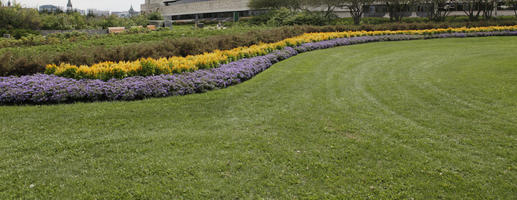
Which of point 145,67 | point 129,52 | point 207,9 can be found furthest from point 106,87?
point 207,9

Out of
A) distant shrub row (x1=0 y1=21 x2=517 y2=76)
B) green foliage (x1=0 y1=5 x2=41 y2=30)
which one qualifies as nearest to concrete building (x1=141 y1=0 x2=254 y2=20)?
green foliage (x1=0 y1=5 x2=41 y2=30)

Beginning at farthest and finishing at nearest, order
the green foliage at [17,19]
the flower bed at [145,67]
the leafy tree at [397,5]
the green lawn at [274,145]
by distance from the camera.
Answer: the leafy tree at [397,5]
the green foliage at [17,19]
the flower bed at [145,67]
the green lawn at [274,145]

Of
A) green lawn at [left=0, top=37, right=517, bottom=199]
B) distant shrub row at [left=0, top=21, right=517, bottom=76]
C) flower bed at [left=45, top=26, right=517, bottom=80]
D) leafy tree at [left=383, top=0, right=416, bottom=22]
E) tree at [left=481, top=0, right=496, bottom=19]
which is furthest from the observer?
leafy tree at [left=383, top=0, right=416, bottom=22]

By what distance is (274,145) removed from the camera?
15.0ft

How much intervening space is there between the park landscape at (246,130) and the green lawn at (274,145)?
2 cm

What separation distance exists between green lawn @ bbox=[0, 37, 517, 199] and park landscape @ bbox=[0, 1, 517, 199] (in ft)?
0.07

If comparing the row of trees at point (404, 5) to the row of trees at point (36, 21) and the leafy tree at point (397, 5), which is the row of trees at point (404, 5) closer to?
the leafy tree at point (397, 5)

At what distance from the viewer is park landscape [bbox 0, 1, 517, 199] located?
11.7ft

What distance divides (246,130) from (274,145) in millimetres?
718

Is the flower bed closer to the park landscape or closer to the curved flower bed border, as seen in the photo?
the park landscape

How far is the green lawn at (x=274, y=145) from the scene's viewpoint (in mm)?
3510

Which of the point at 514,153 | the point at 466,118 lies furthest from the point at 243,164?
the point at 466,118

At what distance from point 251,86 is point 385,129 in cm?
374

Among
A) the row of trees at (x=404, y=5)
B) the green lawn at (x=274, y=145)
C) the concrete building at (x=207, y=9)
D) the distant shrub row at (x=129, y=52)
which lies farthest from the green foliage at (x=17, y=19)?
the concrete building at (x=207, y=9)
